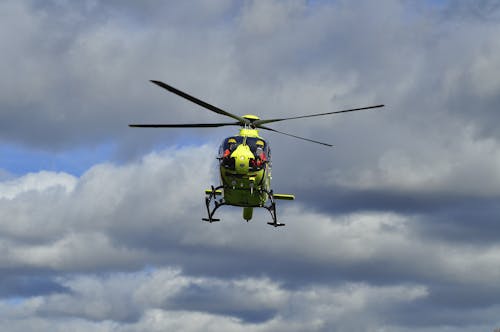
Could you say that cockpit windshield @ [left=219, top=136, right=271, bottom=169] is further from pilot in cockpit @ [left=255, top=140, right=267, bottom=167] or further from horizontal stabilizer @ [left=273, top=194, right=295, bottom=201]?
horizontal stabilizer @ [left=273, top=194, right=295, bottom=201]

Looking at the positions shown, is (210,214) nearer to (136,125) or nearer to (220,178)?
(220,178)

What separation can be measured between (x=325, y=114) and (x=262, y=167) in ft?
26.1

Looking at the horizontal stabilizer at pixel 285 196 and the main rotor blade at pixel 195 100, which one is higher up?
the main rotor blade at pixel 195 100

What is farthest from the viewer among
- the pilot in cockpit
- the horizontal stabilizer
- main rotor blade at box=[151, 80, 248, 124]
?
the horizontal stabilizer

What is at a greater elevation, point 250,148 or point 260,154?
→ point 250,148

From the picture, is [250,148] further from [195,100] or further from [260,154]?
[195,100]

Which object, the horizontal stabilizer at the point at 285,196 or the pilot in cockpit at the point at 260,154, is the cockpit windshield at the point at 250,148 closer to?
the pilot in cockpit at the point at 260,154

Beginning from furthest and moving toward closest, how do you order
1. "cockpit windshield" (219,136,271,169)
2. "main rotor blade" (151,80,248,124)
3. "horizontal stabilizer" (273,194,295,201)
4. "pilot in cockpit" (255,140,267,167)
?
"horizontal stabilizer" (273,194,295,201) < "pilot in cockpit" (255,140,267,167) < "cockpit windshield" (219,136,271,169) < "main rotor blade" (151,80,248,124)

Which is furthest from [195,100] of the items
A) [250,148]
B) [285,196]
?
[285,196]

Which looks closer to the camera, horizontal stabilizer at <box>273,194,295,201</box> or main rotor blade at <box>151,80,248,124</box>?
main rotor blade at <box>151,80,248,124</box>

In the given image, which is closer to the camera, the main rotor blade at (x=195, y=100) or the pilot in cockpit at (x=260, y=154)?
the main rotor blade at (x=195, y=100)

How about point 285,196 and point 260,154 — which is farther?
point 285,196

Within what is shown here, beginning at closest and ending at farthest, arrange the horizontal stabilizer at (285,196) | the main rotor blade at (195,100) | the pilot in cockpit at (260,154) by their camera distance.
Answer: the main rotor blade at (195,100) → the pilot in cockpit at (260,154) → the horizontal stabilizer at (285,196)

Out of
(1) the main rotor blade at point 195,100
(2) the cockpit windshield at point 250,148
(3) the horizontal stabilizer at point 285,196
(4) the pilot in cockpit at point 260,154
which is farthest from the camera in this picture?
(3) the horizontal stabilizer at point 285,196
